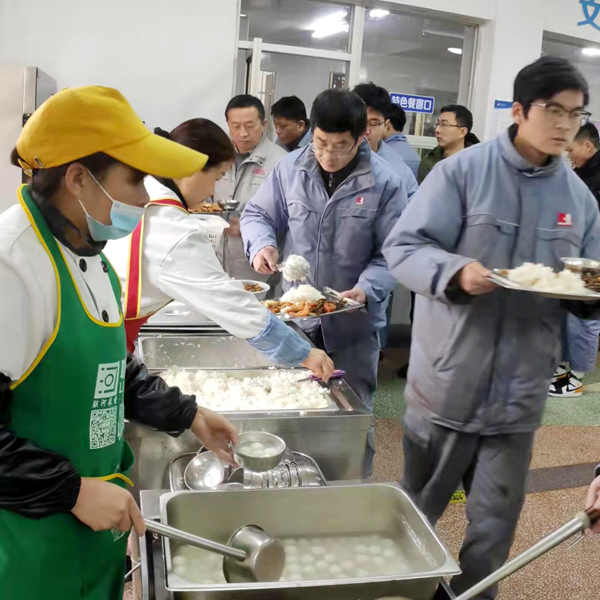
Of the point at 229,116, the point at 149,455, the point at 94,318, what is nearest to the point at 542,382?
the point at 149,455

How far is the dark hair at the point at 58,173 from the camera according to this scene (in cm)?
97

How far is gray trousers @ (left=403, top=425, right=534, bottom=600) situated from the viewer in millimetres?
1771

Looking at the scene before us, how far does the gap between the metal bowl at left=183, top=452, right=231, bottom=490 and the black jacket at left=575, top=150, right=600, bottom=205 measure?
3.91 meters

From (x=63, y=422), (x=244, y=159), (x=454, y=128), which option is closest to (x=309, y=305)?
(x=63, y=422)

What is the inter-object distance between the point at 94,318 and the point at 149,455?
660mm

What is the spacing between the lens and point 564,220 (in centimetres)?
170

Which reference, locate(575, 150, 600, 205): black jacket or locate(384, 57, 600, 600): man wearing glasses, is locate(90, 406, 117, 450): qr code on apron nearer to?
locate(384, 57, 600, 600): man wearing glasses

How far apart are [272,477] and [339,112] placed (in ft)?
4.80

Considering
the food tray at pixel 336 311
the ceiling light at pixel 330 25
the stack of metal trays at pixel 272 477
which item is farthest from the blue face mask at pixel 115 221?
the ceiling light at pixel 330 25

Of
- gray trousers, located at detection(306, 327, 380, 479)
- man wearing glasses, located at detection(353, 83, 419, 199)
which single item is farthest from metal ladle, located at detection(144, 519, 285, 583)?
man wearing glasses, located at detection(353, 83, 419, 199)

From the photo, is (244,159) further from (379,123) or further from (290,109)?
(379,123)

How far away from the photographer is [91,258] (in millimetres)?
1104

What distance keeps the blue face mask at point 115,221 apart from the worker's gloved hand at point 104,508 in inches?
15.3

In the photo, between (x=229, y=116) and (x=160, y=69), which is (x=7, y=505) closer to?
(x=229, y=116)
